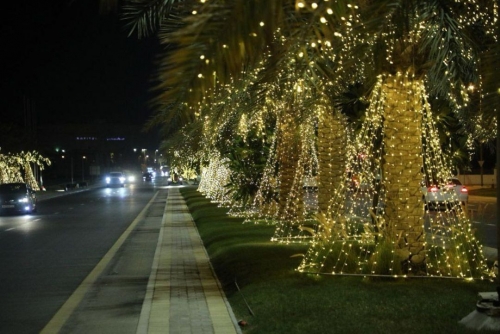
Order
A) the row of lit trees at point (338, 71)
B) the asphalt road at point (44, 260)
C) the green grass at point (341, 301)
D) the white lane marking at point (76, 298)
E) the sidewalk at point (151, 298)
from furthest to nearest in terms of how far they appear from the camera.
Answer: the asphalt road at point (44, 260)
the white lane marking at point (76, 298)
the sidewalk at point (151, 298)
the green grass at point (341, 301)
the row of lit trees at point (338, 71)

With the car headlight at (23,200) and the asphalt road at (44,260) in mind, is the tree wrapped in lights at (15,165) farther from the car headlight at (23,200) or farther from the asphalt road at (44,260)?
the asphalt road at (44,260)

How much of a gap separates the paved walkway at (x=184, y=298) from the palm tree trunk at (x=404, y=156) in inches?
111

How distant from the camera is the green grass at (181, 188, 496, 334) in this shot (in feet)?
27.3

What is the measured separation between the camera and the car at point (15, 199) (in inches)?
1447

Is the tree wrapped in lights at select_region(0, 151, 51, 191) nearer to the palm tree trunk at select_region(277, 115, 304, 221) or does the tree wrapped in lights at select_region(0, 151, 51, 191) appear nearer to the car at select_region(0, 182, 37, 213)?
the car at select_region(0, 182, 37, 213)

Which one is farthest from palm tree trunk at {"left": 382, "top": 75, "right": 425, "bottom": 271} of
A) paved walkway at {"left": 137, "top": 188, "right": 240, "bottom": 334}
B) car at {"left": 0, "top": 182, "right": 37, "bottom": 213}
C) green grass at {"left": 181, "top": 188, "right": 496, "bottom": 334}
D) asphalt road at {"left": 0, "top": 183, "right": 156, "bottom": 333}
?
car at {"left": 0, "top": 182, "right": 37, "bottom": 213}

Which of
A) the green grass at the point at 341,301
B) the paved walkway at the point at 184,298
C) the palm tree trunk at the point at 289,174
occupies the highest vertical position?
the palm tree trunk at the point at 289,174

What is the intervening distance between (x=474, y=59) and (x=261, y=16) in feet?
21.2

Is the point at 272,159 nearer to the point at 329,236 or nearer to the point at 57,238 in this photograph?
the point at 57,238

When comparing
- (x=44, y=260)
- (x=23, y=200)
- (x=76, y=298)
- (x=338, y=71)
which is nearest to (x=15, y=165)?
(x=23, y=200)

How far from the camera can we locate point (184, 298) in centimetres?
1149

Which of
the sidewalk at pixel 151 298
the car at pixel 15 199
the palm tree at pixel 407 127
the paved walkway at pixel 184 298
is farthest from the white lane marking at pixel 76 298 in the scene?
the car at pixel 15 199

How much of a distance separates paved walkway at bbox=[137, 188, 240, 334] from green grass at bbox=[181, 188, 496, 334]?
0.87 feet

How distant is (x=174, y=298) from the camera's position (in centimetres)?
1148
